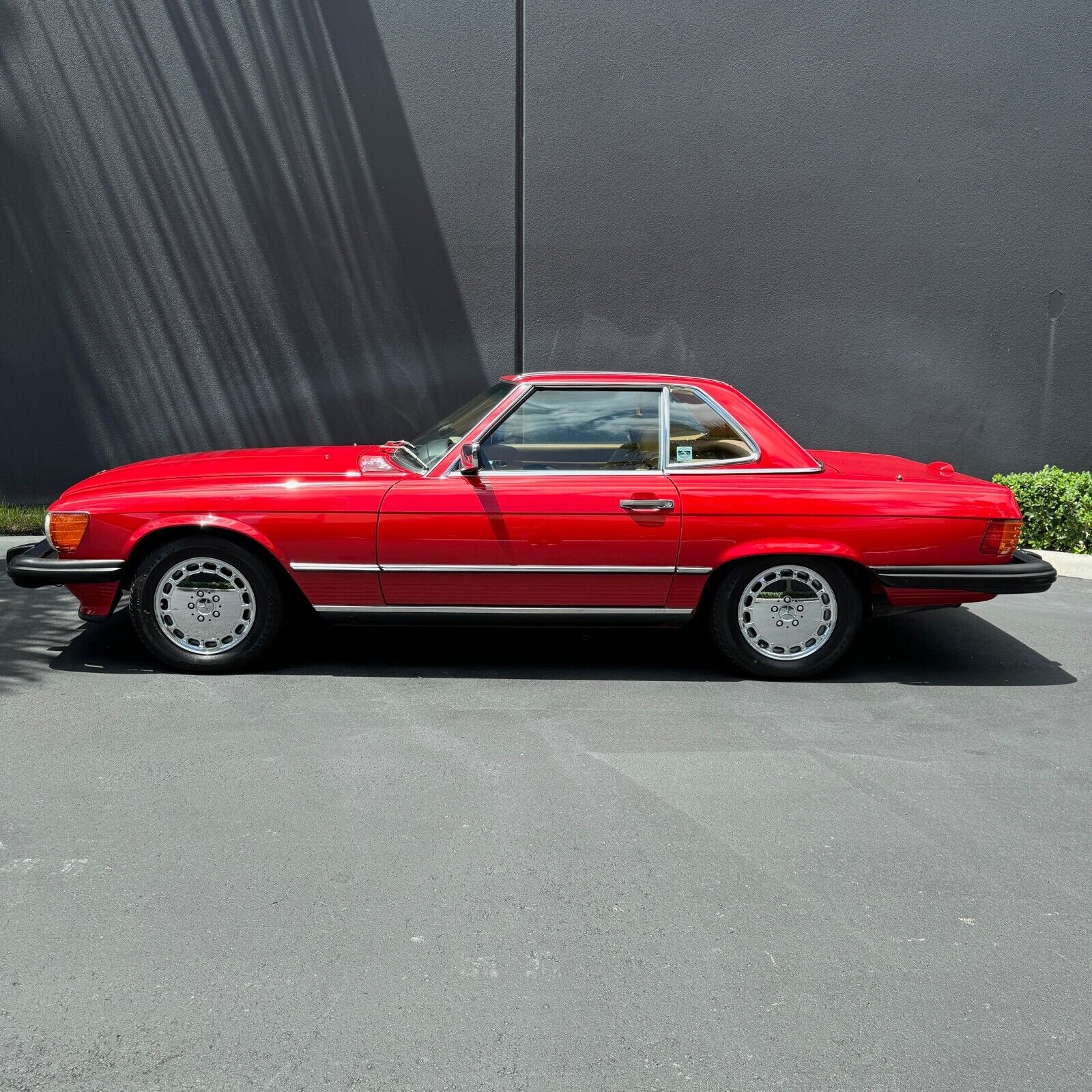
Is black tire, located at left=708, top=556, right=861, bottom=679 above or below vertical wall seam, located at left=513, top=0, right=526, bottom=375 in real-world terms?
below

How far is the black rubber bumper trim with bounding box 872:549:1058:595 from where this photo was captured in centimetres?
542

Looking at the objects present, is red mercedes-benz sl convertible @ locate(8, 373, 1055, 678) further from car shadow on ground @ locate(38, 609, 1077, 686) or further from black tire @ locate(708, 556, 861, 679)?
car shadow on ground @ locate(38, 609, 1077, 686)

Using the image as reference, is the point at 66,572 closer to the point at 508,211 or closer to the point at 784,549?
the point at 784,549

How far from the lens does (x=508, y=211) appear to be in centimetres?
1009

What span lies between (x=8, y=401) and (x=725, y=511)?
739 cm

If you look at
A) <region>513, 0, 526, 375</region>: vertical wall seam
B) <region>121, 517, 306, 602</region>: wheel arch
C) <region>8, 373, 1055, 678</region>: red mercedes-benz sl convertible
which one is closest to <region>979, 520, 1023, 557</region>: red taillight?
<region>8, 373, 1055, 678</region>: red mercedes-benz sl convertible

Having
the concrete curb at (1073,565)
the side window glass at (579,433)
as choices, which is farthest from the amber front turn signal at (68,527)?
the concrete curb at (1073,565)

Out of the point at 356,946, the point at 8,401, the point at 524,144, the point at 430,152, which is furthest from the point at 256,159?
the point at 356,946

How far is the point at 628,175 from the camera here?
400 inches

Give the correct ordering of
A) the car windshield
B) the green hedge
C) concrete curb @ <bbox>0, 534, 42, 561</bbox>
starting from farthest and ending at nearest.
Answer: the green hedge
concrete curb @ <bbox>0, 534, 42, 561</bbox>
the car windshield

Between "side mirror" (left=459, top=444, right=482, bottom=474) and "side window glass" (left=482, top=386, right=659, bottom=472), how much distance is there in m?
0.10

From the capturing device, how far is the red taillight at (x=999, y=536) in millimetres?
5434

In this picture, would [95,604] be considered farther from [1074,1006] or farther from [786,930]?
[1074,1006]

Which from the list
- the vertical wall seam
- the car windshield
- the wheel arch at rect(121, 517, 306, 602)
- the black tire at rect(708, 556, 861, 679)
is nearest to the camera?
the wheel arch at rect(121, 517, 306, 602)
